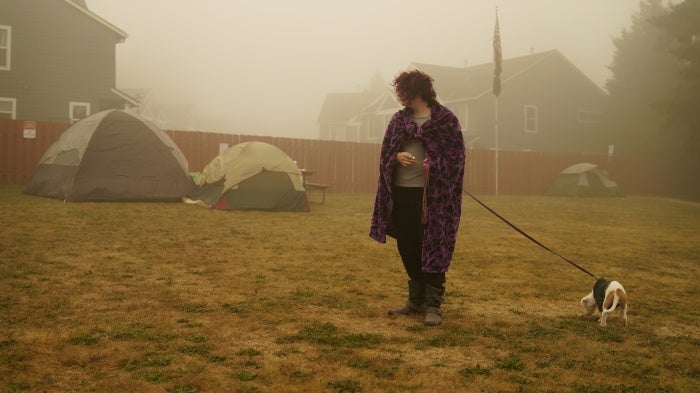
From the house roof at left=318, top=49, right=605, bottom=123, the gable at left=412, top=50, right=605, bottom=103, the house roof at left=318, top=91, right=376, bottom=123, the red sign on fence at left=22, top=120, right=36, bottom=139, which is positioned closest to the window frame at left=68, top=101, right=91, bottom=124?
the red sign on fence at left=22, top=120, right=36, bottom=139

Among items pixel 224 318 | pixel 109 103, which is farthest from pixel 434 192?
pixel 109 103

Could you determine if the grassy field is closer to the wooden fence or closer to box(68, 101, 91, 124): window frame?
the wooden fence

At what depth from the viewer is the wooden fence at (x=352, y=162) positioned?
51.1ft

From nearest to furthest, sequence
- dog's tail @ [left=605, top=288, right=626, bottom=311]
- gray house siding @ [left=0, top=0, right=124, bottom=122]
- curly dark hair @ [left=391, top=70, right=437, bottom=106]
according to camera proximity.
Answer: dog's tail @ [left=605, top=288, right=626, bottom=311], curly dark hair @ [left=391, top=70, right=437, bottom=106], gray house siding @ [left=0, top=0, right=124, bottom=122]

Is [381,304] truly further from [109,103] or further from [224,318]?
[109,103]

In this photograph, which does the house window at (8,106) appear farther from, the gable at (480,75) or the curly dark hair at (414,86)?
the gable at (480,75)

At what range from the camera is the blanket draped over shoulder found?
13.8ft

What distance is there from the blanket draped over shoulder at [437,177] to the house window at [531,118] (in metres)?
30.8

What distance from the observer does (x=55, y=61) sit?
69.5 feet

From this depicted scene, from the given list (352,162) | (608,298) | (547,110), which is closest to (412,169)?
(608,298)

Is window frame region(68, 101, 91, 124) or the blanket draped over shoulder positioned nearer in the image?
the blanket draped over shoulder

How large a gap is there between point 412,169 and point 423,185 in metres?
0.15

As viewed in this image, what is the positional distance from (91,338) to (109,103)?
20600 mm

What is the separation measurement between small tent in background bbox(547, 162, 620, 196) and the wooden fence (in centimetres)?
125
